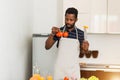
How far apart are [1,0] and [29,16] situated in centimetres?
83

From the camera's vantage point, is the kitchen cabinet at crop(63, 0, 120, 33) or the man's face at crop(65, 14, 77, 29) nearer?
the man's face at crop(65, 14, 77, 29)

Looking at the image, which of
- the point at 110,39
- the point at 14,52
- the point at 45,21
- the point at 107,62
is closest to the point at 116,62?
the point at 107,62

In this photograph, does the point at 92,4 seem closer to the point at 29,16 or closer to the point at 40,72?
the point at 29,16

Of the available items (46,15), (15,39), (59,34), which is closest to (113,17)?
(46,15)

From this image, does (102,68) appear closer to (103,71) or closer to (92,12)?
(103,71)

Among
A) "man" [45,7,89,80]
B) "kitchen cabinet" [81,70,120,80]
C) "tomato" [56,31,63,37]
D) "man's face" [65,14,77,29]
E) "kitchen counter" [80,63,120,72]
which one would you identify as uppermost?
"man's face" [65,14,77,29]

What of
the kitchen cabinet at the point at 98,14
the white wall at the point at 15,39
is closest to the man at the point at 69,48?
the white wall at the point at 15,39

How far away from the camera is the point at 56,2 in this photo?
8.38 ft

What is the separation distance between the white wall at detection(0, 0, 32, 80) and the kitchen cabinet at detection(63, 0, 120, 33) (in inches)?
17.3

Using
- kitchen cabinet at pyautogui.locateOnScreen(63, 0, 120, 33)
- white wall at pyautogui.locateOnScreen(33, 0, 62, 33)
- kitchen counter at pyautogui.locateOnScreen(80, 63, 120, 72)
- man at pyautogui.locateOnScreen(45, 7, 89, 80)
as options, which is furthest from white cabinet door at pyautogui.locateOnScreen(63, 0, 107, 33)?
man at pyautogui.locateOnScreen(45, 7, 89, 80)

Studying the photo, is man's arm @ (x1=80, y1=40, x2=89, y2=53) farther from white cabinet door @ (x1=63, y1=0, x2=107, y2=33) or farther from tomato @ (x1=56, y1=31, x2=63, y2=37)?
white cabinet door @ (x1=63, y1=0, x2=107, y2=33)

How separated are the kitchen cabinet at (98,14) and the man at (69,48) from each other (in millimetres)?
612

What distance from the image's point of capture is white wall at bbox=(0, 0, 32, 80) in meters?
1.59

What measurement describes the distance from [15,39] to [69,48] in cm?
44
